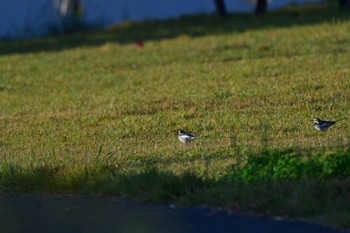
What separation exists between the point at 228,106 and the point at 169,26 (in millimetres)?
14226

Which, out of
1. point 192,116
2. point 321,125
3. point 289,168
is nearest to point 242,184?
point 289,168

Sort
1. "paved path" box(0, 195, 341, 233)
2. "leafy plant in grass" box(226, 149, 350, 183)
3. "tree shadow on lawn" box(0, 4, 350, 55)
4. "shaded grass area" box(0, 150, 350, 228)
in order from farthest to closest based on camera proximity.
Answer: "tree shadow on lawn" box(0, 4, 350, 55)
"leafy plant in grass" box(226, 149, 350, 183)
"shaded grass area" box(0, 150, 350, 228)
"paved path" box(0, 195, 341, 233)

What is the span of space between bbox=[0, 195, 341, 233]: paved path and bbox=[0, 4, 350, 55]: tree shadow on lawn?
16223 millimetres

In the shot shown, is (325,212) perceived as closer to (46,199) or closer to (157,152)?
(46,199)

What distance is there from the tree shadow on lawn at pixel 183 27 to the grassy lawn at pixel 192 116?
16 cm

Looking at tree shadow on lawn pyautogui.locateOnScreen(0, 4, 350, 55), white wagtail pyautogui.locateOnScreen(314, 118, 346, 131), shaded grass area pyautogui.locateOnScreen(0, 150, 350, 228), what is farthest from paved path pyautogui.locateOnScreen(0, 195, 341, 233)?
tree shadow on lawn pyautogui.locateOnScreen(0, 4, 350, 55)

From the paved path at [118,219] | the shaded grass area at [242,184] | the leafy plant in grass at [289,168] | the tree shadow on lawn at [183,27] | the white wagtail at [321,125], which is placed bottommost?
the paved path at [118,219]

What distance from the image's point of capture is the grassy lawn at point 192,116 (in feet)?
33.0

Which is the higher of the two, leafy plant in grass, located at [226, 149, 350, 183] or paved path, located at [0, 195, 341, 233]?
leafy plant in grass, located at [226, 149, 350, 183]

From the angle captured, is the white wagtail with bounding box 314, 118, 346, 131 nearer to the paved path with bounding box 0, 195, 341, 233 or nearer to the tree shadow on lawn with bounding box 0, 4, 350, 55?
the paved path with bounding box 0, 195, 341, 233

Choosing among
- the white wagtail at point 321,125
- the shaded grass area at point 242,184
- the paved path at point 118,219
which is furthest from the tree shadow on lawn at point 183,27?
the paved path at point 118,219

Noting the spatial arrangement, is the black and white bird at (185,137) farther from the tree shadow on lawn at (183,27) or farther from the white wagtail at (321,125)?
the tree shadow on lawn at (183,27)

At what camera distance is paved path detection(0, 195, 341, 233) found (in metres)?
9.00

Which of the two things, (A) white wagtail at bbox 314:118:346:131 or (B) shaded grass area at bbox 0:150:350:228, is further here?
(A) white wagtail at bbox 314:118:346:131
